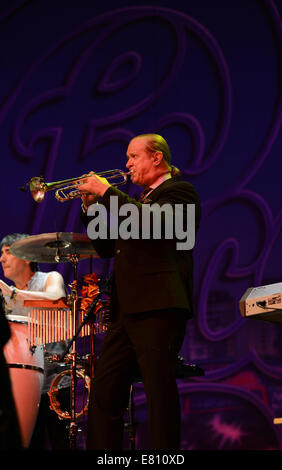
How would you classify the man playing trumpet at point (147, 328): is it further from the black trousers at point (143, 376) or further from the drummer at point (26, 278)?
the drummer at point (26, 278)

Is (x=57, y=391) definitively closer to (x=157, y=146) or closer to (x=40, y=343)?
(x=40, y=343)

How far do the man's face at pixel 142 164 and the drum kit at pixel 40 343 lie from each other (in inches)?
29.0

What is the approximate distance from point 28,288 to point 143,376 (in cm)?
203

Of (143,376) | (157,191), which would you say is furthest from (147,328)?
(157,191)

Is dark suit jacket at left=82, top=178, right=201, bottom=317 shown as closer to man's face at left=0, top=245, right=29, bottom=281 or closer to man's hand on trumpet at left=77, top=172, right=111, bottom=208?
man's hand on trumpet at left=77, top=172, right=111, bottom=208

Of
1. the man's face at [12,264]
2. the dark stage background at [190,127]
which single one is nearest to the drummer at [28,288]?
the man's face at [12,264]

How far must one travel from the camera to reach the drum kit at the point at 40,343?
3.29 m

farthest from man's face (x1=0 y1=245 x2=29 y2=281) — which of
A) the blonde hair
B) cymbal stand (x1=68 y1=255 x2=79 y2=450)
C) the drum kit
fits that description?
the blonde hair

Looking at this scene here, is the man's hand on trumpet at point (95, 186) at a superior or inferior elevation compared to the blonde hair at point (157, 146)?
inferior

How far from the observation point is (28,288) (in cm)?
Result: 419

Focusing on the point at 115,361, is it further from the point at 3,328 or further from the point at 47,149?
the point at 47,149

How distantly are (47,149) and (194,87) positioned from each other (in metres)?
1.34

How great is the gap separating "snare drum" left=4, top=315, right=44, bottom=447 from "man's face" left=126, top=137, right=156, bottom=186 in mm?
1210
